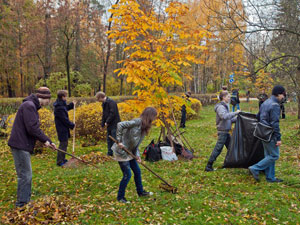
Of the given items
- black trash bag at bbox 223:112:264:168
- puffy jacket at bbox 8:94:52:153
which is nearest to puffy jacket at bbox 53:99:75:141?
puffy jacket at bbox 8:94:52:153

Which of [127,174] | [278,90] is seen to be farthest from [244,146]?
[127,174]

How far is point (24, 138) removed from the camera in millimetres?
3725

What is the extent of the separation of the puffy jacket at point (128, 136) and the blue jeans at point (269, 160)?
2.55 metres

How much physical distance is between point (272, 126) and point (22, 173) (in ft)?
14.5

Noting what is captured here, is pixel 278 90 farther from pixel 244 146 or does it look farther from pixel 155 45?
pixel 155 45

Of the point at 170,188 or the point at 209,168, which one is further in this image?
the point at 209,168

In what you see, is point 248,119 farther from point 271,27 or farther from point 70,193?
point 70,193

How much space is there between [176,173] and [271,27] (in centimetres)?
494

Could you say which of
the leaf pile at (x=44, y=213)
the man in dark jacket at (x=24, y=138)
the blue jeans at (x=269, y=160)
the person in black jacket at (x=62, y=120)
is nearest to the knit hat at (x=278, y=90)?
the blue jeans at (x=269, y=160)

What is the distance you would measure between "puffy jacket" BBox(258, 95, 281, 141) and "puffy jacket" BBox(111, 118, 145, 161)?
8.23ft

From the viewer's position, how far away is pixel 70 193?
15.7 feet

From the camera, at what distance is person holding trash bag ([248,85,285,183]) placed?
462 centimetres

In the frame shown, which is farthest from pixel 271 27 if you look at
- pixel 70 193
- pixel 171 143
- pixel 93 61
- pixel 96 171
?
pixel 93 61

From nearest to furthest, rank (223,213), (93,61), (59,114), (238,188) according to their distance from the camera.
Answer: (223,213) < (238,188) < (59,114) < (93,61)
